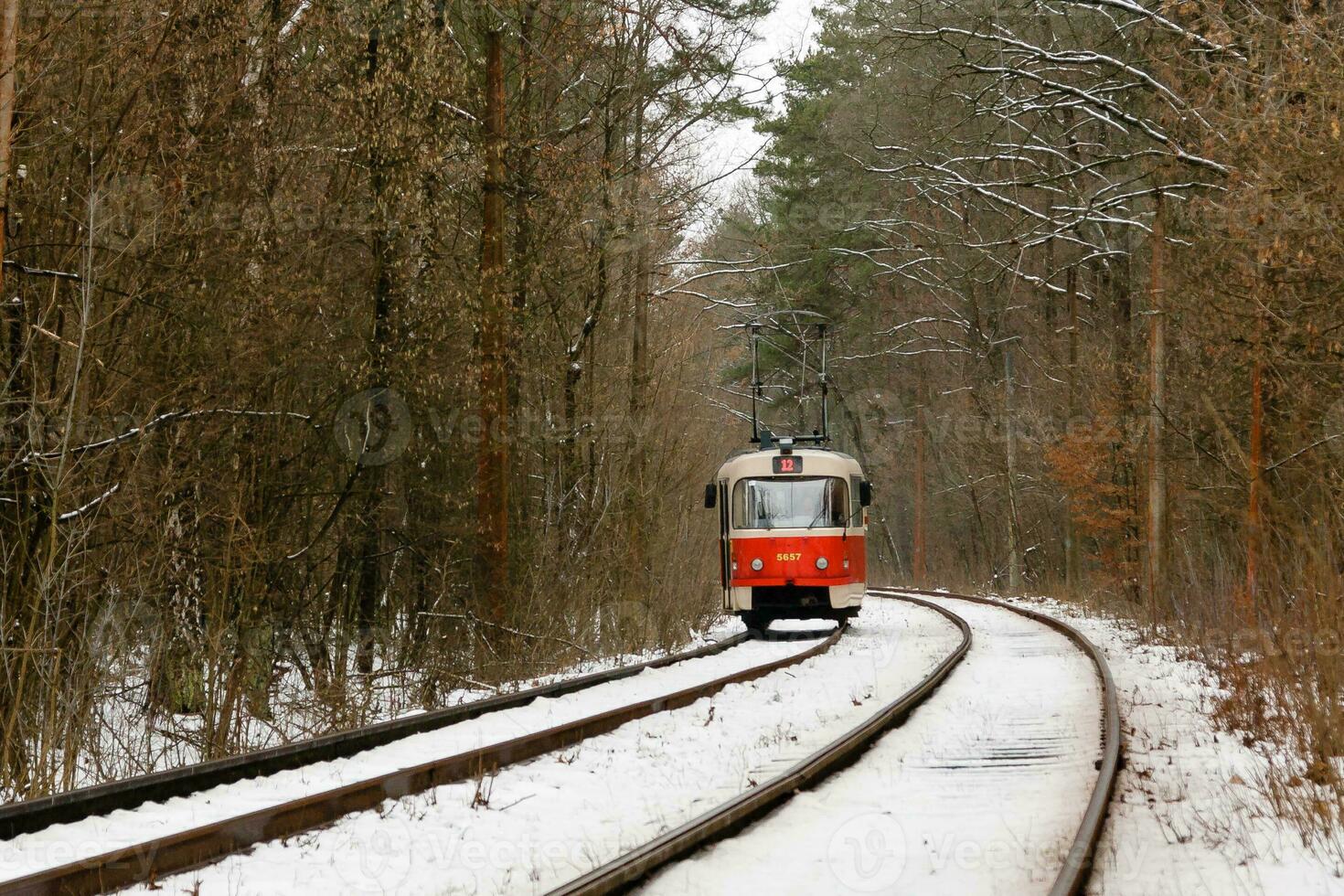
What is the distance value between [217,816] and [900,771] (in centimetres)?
428

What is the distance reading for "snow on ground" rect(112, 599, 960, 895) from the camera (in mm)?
6000

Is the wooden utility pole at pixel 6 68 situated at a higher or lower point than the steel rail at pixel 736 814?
higher

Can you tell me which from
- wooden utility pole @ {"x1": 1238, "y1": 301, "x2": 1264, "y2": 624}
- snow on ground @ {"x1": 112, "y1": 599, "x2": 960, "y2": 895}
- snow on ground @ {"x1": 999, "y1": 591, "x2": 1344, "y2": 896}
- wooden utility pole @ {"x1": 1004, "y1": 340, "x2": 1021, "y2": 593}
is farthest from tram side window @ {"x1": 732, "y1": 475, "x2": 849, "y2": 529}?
wooden utility pole @ {"x1": 1004, "y1": 340, "x2": 1021, "y2": 593}

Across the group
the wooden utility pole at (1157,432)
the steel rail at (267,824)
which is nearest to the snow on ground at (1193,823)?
the steel rail at (267,824)

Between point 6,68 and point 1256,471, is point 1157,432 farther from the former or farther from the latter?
point 6,68

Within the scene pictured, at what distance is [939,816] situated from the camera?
24.5ft

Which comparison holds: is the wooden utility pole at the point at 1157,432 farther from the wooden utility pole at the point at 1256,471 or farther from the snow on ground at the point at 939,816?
the snow on ground at the point at 939,816

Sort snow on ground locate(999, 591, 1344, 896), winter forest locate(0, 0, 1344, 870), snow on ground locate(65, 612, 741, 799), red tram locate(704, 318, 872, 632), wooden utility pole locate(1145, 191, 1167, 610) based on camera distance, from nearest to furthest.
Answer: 1. snow on ground locate(999, 591, 1344, 896)
2. winter forest locate(0, 0, 1344, 870)
3. snow on ground locate(65, 612, 741, 799)
4. red tram locate(704, 318, 872, 632)
5. wooden utility pole locate(1145, 191, 1167, 610)

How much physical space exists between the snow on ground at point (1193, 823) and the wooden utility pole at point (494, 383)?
7268 mm

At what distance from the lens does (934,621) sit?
81.9 feet

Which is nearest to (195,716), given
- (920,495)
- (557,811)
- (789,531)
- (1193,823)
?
(557,811)

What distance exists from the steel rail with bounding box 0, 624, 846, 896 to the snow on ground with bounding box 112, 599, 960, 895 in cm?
9

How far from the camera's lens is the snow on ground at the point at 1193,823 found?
5895 millimetres

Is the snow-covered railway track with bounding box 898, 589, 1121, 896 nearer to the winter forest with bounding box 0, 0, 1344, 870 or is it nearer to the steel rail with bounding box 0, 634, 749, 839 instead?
the winter forest with bounding box 0, 0, 1344, 870
